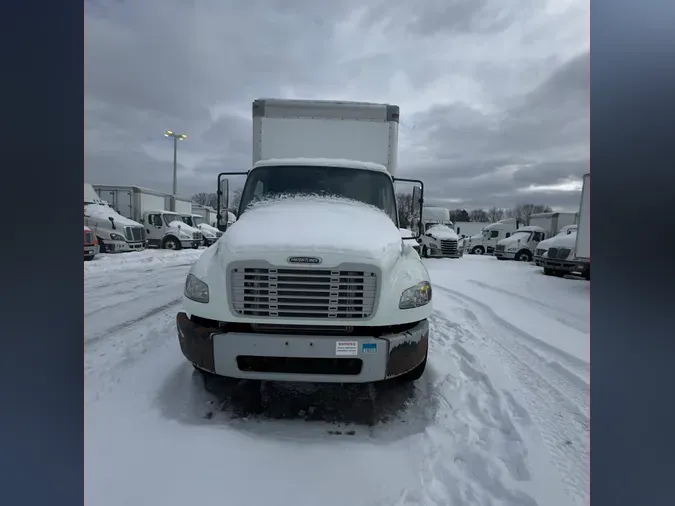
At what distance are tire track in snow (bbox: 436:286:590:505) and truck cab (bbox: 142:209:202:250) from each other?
19.7 metres

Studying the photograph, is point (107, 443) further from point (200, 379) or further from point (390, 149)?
point (390, 149)

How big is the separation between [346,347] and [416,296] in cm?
76

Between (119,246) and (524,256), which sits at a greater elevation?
(119,246)

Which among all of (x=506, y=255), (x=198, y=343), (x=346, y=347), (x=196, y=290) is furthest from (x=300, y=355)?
(x=506, y=255)

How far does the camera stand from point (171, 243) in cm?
2102

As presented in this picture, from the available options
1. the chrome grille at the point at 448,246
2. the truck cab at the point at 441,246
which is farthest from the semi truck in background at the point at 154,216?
the chrome grille at the point at 448,246

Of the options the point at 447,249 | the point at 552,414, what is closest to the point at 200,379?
the point at 552,414

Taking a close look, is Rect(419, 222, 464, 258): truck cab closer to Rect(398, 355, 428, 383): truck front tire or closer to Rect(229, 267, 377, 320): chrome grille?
Rect(398, 355, 428, 383): truck front tire

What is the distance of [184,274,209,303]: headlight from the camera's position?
9.45 ft

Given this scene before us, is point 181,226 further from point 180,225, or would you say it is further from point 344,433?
point 344,433

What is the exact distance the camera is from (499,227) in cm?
2838

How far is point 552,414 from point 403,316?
1.52 m

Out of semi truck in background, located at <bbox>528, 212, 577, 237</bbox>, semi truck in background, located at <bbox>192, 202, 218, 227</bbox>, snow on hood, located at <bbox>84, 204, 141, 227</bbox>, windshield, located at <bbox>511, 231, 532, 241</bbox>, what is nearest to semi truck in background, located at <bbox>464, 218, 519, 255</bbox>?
semi truck in background, located at <bbox>528, 212, 577, 237</bbox>

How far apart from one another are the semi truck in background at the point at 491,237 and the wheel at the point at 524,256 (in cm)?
682
